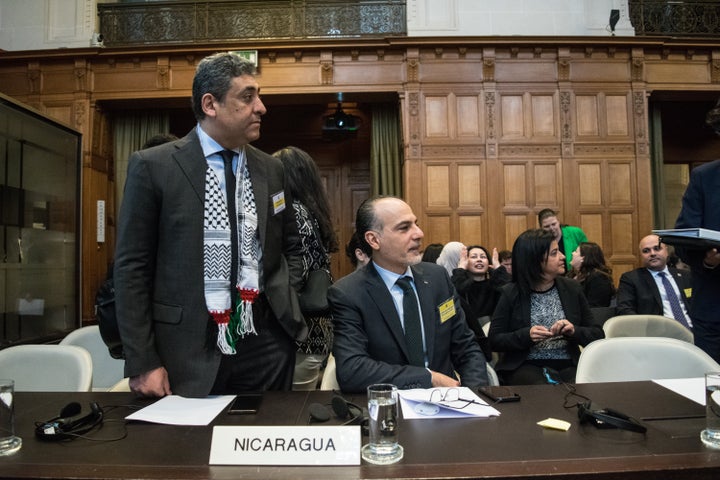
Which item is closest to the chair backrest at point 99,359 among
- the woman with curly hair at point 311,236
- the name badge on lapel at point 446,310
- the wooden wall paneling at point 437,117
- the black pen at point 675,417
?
the woman with curly hair at point 311,236

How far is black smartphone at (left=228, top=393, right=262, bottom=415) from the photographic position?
1373 mm

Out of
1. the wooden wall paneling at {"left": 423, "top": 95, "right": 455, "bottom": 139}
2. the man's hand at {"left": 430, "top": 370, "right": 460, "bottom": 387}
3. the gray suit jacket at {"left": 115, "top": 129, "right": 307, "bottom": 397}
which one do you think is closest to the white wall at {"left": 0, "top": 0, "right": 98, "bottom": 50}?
the wooden wall paneling at {"left": 423, "top": 95, "right": 455, "bottom": 139}

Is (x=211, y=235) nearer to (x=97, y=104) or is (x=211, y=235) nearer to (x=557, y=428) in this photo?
(x=557, y=428)

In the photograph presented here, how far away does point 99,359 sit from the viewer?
283 cm

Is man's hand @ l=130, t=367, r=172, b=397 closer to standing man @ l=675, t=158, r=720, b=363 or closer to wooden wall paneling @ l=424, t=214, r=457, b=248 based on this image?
standing man @ l=675, t=158, r=720, b=363

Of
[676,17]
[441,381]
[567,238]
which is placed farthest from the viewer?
[676,17]

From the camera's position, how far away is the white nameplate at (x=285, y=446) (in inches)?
41.1

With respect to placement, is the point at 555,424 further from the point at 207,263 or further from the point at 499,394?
the point at 207,263

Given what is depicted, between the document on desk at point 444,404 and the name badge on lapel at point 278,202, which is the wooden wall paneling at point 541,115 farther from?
the document on desk at point 444,404

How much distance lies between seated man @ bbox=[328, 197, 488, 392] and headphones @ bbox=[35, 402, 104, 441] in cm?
76

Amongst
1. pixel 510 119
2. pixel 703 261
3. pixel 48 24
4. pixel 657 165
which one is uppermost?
pixel 48 24

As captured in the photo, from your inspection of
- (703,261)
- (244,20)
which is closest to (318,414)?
(703,261)

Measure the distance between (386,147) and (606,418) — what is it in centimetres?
655

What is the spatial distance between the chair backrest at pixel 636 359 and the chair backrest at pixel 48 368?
1950 millimetres
